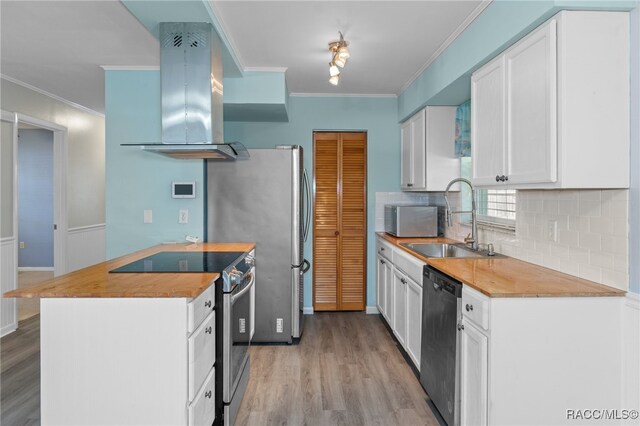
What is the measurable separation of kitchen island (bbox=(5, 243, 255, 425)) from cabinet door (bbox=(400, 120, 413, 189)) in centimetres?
298

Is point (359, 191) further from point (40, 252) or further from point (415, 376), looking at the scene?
point (40, 252)

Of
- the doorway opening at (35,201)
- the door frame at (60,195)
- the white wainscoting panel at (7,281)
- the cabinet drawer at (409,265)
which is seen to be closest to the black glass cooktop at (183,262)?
the cabinet drawer at (409,265)

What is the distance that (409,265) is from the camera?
3098 mm

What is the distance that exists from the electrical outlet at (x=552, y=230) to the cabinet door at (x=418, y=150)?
1.53 meters

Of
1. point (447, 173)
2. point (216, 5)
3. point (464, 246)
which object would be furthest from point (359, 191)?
point (216, 5)

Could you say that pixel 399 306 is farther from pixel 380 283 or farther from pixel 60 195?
pixel 60 195

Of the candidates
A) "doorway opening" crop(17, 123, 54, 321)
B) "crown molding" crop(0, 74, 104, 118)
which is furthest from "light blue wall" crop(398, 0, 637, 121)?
"doorway opening" crop(17, 123, 54, 321)

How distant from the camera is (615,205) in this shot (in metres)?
1.89

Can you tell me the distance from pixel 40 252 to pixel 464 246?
7.00m

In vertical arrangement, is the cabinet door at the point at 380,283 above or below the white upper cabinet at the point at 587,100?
below

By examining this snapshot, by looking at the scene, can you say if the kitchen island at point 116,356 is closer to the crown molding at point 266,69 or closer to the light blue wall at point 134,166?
the light blue wall at point 134,166

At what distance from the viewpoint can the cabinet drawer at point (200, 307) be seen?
1.82 meters

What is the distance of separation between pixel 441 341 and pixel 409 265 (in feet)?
2.72

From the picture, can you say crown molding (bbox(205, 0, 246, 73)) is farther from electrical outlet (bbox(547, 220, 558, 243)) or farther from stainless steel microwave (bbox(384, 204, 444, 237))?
electrical outlet (bbox(547, 220, 558, 243))
